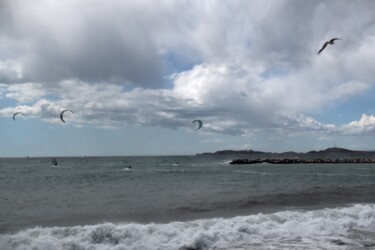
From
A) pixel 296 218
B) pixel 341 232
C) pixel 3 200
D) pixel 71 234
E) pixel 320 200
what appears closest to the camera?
pixel 71 234

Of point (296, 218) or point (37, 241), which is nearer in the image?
point (37, 241)

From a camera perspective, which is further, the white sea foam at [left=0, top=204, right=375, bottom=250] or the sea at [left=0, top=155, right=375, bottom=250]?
the sea at [left=0, top=155, right=375, bottom=250]

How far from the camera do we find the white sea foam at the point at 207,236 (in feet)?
47.2

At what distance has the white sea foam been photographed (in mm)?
14398

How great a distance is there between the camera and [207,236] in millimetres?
15133

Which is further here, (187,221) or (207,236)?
(187,221)

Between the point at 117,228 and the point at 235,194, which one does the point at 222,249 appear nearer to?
the point at 117,228

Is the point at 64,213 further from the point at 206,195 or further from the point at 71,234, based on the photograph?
the point at 206,195

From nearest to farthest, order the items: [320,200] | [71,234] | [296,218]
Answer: [71,234] → [296,218] → [320,200]

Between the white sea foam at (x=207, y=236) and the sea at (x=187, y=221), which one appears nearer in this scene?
the white sea foam at (x=207, y=236)

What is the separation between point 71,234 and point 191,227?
4509mm

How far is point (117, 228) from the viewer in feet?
51.2

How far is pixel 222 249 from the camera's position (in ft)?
46.0

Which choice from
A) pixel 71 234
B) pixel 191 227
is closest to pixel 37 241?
pixel 71 234
